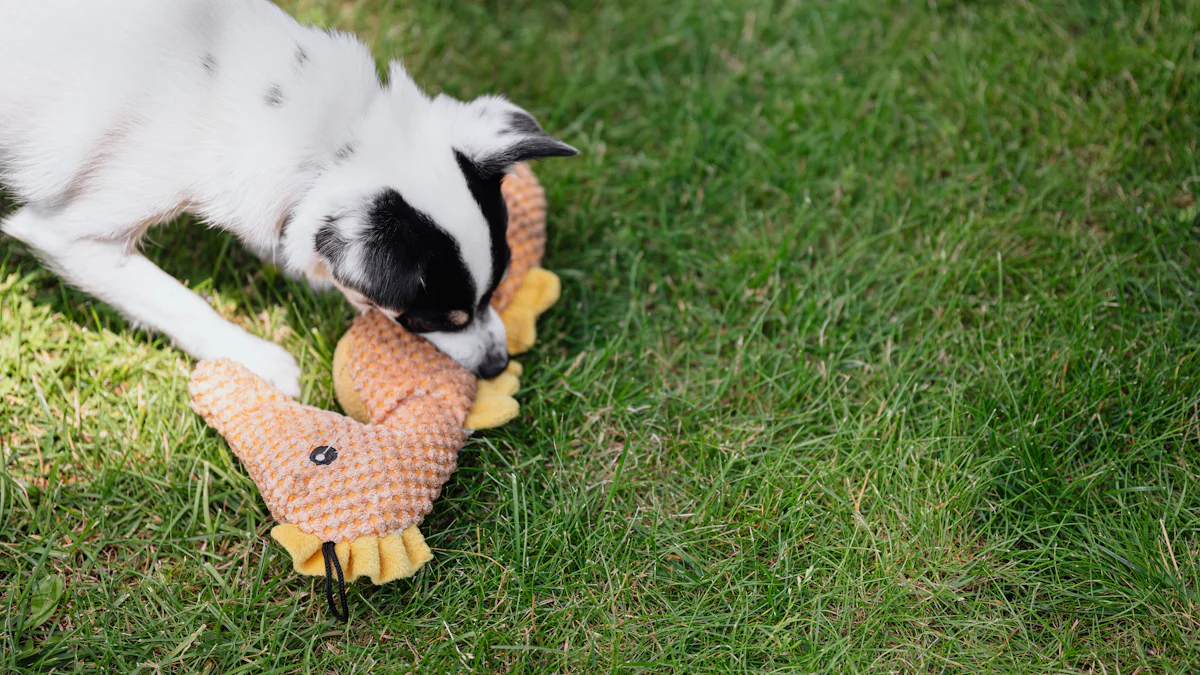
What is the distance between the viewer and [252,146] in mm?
2332

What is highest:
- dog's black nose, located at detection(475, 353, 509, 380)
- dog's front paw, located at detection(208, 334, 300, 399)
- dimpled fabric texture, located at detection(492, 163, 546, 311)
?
dimpled fabric texture, located at detection(492, 163, 546, 311)

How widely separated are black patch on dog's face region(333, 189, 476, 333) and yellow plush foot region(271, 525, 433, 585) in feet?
1.99

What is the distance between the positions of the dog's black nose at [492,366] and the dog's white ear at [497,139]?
56cm

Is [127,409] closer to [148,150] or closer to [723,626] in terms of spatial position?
[148,150]

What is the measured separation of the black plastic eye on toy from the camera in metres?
2.22

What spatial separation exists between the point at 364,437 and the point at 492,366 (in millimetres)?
483

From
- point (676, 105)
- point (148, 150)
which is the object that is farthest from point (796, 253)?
point (148, 150)

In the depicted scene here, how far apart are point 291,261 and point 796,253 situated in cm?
176

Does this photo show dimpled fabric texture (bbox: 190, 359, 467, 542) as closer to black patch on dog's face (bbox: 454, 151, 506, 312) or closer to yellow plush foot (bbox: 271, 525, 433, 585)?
yellow plush foot (bbox: 271, 525, 433, 585)

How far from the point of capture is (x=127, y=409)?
269cm

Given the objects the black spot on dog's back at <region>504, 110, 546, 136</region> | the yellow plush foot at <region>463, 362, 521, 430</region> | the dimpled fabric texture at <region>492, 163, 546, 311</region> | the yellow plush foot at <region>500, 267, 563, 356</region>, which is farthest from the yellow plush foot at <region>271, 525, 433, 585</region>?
the black spot on dog's back at <region>504, 110, 546, 136</region>

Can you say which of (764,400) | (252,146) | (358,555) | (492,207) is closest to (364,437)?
(358,555)

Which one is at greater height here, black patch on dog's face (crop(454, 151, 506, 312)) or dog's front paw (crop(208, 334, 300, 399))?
black patch on dog's face (crop(454, 151, 506, 312))

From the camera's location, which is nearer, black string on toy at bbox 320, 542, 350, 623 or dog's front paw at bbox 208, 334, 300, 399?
black string on toy at bbox 320, 542, 350, 623
